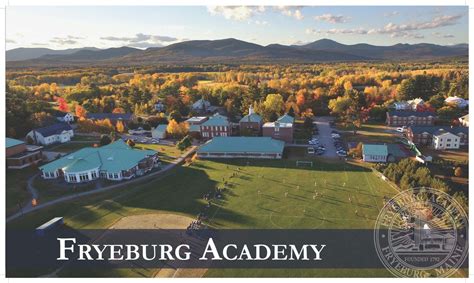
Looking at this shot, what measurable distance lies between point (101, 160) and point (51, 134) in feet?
59.5

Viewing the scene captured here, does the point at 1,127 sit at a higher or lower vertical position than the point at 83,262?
higher

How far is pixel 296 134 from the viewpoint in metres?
52.3

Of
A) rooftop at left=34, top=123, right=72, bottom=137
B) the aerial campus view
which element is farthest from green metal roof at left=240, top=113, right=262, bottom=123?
rooftop at left=34, top=123, right=72, bottom=137

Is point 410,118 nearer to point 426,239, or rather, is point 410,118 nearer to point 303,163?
point 303,163

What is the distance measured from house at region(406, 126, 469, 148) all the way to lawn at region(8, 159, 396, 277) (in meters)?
13.2

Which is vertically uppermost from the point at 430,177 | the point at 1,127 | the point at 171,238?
the point at 1,127

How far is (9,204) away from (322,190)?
1105 inches

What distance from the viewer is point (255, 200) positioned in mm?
30672

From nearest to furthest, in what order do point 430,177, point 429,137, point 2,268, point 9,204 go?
1. point 2,268
2. point 430,177
3. point 9,204
4. point 429,137

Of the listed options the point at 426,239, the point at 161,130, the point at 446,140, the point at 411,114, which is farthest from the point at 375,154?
the point at 161,130

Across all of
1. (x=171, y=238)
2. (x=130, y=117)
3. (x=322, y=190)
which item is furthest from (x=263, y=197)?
(x=130, y=117)

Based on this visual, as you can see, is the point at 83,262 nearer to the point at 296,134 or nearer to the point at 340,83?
the point at 296,134

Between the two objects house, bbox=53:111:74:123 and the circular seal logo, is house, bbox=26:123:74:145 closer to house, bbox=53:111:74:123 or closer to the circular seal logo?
house, bbox=53:111:74:123

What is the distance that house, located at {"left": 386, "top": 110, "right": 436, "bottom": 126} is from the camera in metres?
57.2
